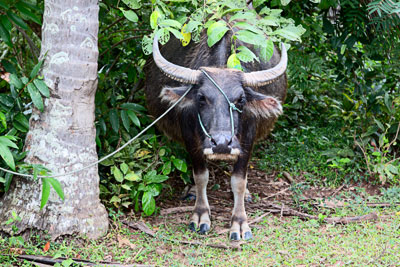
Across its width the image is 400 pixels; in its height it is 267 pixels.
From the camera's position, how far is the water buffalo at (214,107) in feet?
11.0

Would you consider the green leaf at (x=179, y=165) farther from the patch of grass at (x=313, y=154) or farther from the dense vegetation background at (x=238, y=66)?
the patch of grass at (x=313, y=154)

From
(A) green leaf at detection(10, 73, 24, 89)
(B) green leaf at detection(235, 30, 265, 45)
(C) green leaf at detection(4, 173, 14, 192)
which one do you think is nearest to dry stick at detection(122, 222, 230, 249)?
(C) green leaf at detection(4, 173, 14, 192)

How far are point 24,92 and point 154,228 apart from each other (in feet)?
4.69

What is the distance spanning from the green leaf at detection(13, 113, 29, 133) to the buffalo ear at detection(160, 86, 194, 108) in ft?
3.32

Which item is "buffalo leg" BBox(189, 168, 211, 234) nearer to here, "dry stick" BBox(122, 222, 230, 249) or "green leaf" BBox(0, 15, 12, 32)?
"dry stick" BBox(122, 222, 230, 249)

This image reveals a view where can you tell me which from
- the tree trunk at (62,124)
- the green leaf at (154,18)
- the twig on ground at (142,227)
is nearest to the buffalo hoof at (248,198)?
the twig on ground at (142,227)

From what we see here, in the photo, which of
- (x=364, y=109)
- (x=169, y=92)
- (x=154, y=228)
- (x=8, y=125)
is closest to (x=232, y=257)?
(x=154, y=228)

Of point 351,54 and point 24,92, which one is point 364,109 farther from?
point 24,92

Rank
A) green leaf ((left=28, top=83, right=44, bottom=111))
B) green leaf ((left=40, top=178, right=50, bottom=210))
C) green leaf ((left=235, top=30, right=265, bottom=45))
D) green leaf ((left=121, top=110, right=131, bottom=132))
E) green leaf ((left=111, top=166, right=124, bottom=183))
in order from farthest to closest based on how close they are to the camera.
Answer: green leaf ((left=121, top=110, right=131, bottom=132)), green leaf ((left=111, top=166, right=124, bottom=183)), green leaf ((left=28, top=83, right=44, bottom=111)), green leaf ((left=235, top=30, right=265, bottom=45)), green leaf ((left=40, top=178, right=50, bottom=210))

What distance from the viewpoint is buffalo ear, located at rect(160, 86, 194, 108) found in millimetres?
3615

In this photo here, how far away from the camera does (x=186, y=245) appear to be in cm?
359

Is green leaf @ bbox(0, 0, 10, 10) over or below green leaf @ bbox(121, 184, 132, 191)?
over

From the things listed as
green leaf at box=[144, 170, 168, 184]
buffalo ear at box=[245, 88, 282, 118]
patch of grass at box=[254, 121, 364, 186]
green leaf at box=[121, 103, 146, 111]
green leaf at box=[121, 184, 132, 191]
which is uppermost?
buffalo ear at box=[245, 88, 282, 118]

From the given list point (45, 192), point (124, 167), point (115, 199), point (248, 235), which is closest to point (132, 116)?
point (124, 167)
